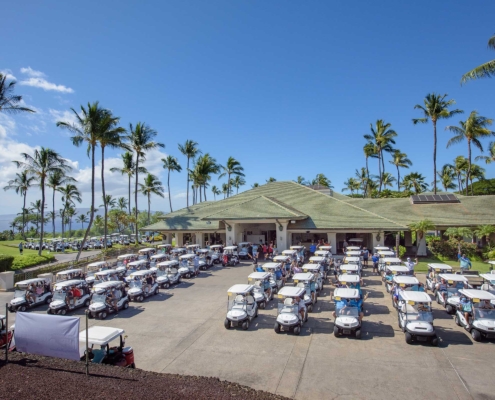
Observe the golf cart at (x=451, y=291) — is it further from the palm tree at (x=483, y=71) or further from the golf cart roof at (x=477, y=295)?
the palm tree at (x=483, y=71)

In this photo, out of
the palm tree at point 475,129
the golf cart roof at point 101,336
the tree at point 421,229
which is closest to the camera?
the golf cart roof at point 101,336

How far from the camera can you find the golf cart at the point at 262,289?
1827 cm

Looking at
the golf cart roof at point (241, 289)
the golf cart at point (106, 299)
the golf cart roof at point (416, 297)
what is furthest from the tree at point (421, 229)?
the golf cart at point (106, 299)

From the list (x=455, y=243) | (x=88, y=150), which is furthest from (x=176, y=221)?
(x=455, y=243)

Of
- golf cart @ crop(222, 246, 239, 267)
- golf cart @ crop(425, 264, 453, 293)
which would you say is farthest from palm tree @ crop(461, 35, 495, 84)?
golf cart @ crop(222, 246, 239, 267)

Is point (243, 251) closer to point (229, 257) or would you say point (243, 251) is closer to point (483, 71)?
point (229, 257)

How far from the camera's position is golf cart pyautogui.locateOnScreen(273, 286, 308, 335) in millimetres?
14638

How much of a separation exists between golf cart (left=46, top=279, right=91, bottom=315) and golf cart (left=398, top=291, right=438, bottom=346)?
16.1m

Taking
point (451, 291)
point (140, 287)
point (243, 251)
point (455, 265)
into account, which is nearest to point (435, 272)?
point (451, 291)

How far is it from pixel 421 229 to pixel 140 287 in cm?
2452

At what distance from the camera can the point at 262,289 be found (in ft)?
61.6

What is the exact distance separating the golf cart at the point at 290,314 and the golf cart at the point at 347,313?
1.46m

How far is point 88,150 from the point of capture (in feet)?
119

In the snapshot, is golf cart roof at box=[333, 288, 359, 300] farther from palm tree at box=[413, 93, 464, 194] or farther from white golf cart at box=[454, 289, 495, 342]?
palm tree at box=[413, 93, 464, 194]
